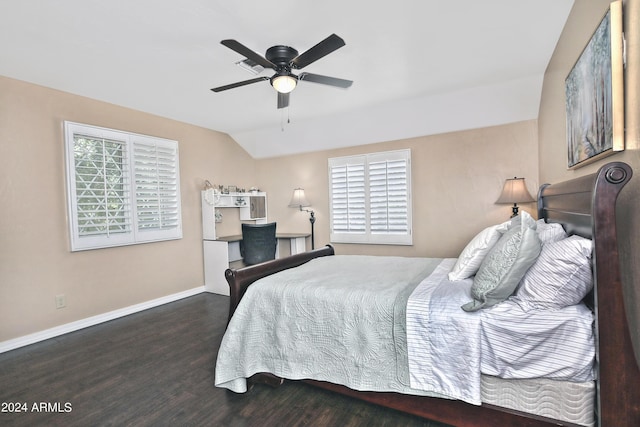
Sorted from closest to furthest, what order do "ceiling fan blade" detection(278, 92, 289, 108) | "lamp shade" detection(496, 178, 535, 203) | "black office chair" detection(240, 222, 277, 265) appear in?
"ceiling fan blade" detection(278, 92, 289, 108) → "lamp shade" detection(496, 178, 535, 203) → "black office chair" detection(240, 222, 277, 265)

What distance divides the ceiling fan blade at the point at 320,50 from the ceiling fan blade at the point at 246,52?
198mm

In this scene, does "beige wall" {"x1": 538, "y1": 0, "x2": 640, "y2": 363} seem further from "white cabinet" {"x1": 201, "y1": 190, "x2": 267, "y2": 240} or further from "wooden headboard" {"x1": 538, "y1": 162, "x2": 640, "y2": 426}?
"white cabinet" {"x1": 201, "y1": 190, "x2": 267, "y2": 240}

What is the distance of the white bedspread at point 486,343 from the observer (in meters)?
1.37

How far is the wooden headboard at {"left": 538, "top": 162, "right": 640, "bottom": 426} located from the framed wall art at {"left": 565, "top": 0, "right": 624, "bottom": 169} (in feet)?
1.10

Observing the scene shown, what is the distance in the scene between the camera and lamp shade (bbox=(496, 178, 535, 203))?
354cm

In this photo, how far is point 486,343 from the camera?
4.97 ft

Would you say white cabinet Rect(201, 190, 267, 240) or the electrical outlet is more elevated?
white cabinet Rect(201, 190, 267, 240)

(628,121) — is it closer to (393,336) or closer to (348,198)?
(393,336)

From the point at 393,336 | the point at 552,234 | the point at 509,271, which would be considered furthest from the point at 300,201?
the point at 509,271


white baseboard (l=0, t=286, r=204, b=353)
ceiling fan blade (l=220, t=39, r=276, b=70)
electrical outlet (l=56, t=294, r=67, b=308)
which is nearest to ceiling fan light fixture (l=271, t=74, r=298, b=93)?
ceiling fan blade (l=220, t=39, r=276, b=70)

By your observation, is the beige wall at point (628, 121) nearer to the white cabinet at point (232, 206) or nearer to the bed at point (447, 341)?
the bed at point (447, 341)

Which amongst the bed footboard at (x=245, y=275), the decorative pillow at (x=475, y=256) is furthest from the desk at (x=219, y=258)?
the decorative pillow at (x=475, y=256)

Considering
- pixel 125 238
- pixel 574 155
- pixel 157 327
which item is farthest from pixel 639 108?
pixel 125 238

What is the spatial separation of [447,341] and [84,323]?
3.82 meters
